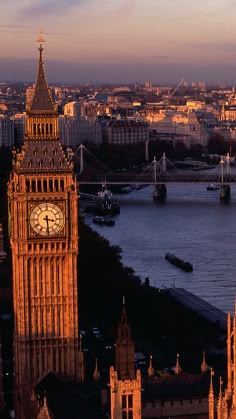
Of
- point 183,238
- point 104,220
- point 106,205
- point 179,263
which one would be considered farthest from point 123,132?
point 179,263

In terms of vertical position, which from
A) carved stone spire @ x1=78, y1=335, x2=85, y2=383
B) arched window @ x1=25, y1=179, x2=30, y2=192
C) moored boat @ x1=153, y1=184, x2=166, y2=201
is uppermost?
arched window @ x1=25, y1=179, x2=30, y2=192

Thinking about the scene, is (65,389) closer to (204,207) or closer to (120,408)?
(120,408)

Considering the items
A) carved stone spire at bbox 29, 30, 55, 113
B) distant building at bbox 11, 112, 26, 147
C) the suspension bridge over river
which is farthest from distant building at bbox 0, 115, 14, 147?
carved stone spire at bbox 29, 30, 55, 113

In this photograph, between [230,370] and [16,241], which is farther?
[16,241]

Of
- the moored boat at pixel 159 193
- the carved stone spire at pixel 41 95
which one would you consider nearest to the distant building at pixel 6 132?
the moored boat at pixel 159 193

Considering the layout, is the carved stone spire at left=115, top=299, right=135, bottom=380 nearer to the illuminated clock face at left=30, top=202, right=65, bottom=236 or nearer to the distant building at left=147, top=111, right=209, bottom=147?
the illuminated clock face at left=30, top=202, right=65, bottom=236

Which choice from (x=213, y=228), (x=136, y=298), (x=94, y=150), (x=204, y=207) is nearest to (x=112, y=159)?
(x=94, y=150)

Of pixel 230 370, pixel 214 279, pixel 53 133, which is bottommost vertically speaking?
pixel 214 279
